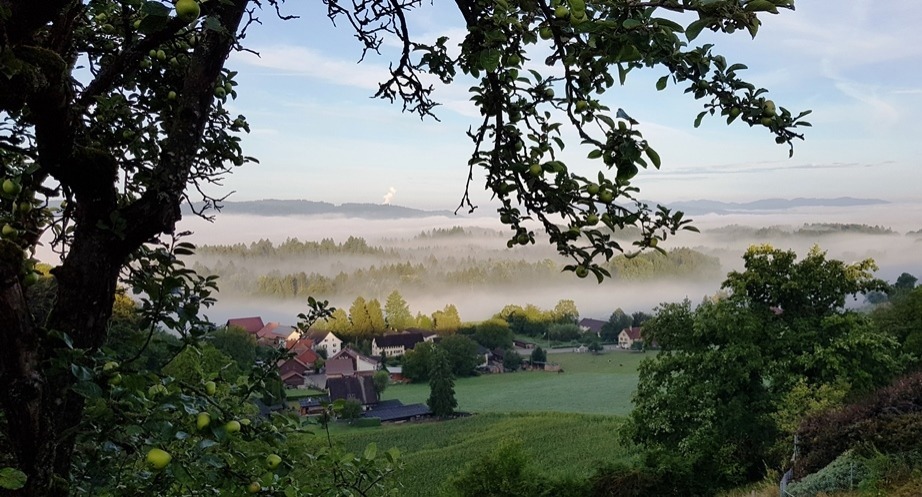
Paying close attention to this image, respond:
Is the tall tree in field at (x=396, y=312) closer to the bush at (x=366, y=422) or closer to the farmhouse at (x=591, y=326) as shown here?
the bush at (x=366, y=422)

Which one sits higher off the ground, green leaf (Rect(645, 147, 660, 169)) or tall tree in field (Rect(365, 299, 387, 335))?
green leaf (Rect(645, 147, 660, 169))

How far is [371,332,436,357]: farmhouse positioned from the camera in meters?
15.9

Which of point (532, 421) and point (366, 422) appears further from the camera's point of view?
point (532, 421)

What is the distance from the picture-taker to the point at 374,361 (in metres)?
15.9

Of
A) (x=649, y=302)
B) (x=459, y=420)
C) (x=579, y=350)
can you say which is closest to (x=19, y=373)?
(x=649, y=302)

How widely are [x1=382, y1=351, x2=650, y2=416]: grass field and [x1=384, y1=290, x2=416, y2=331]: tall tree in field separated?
9.26 ft

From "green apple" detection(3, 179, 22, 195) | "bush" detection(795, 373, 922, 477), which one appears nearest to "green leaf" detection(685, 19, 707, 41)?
"green apple" detection(3, 179, 22, 195)

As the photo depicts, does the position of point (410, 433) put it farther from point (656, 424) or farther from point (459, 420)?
point (656, 424)

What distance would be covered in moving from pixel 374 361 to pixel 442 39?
14.2m

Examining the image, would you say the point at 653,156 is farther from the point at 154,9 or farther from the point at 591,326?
the point at 591,326

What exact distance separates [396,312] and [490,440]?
14.0ft

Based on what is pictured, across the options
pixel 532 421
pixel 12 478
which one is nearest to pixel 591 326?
pixel 532 421

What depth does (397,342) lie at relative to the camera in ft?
53.3

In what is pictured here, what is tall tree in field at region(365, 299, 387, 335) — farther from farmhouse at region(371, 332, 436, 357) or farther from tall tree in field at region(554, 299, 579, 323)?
tall tree in field at region(554, 299, 579, 323)
